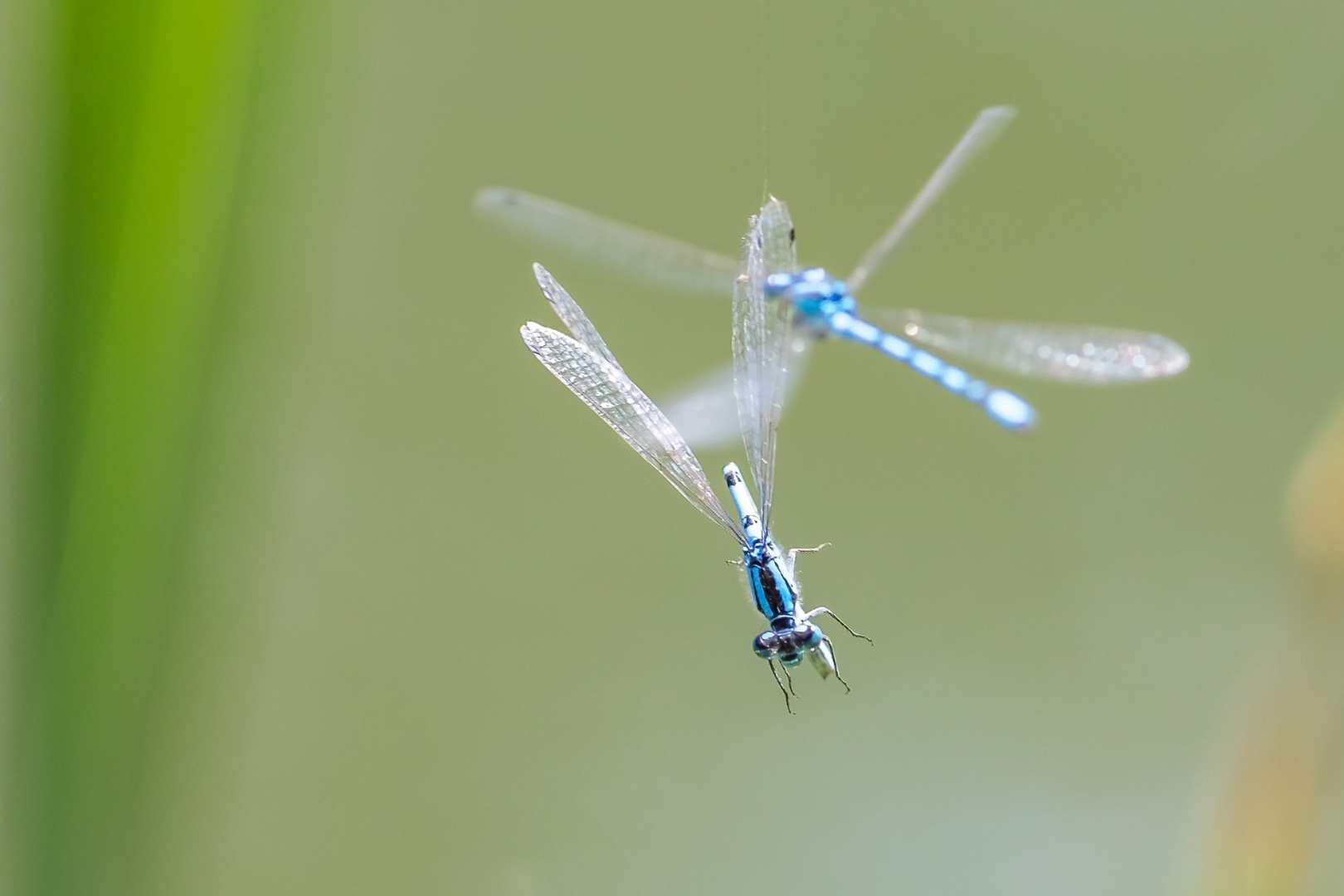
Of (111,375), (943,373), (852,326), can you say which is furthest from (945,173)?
(111,375)

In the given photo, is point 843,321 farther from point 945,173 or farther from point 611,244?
point 611,244

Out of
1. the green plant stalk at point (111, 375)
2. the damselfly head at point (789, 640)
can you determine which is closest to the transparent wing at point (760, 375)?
the damselfly head at point (789, 640)

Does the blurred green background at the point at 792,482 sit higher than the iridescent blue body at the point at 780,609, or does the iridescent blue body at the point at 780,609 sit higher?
the blurred green background at the point at 792,482

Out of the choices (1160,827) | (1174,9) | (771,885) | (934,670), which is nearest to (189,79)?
(771,885)

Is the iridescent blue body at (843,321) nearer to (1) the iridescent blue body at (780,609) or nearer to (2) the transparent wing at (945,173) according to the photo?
(2) the transparent wing at (945,173)

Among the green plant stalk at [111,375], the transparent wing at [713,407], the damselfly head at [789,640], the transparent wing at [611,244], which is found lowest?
the damselfly head at [789,640]

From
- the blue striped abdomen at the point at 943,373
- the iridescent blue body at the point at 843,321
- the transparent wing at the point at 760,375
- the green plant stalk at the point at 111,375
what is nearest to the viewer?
the green plant stalk at the point at 111,375

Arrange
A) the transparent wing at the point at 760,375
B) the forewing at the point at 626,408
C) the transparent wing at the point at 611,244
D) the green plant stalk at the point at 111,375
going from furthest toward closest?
1. the transparent wing at the point at 611,244
2. the transparent wing at the point at 760,375
3. the forewing at the point at 626,408
4. the green plant stalk at the point at 111,375

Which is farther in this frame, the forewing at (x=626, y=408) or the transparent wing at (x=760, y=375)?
the transparent wing at (x=760, y=375)
